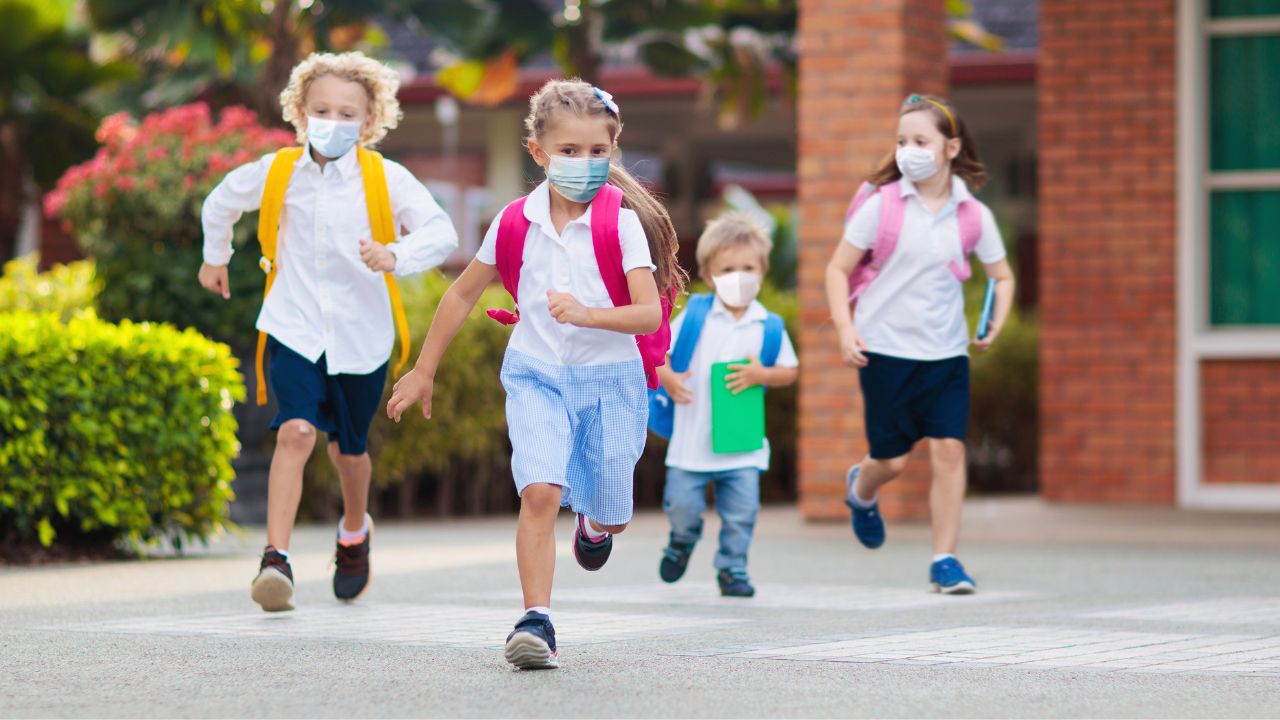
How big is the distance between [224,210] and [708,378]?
1.96 meters

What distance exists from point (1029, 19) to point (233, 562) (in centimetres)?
1291

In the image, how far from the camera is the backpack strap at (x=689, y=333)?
8.03 meters

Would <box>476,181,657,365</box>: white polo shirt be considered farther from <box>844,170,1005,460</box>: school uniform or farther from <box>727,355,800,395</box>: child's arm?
<box>844,170,1005,460</box>: school uniform

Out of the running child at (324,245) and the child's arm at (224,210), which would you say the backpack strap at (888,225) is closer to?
the running child at (324,245)

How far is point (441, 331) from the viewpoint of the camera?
574 centimetres

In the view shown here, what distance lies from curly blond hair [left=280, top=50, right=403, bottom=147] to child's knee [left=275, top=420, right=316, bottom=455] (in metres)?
1.00

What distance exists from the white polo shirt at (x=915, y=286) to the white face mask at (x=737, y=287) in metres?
0.48

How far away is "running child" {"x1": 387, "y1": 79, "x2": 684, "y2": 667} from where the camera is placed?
220 inches

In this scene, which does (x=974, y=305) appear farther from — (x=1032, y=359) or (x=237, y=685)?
(x=237, y=685)

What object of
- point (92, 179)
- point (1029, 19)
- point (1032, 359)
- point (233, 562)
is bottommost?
point (233, 562)

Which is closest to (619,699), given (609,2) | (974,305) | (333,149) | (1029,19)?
(333,149)

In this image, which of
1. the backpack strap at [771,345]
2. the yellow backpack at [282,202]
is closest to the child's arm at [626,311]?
the yellow backpack at [282,202]

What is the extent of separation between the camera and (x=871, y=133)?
36.8 feet

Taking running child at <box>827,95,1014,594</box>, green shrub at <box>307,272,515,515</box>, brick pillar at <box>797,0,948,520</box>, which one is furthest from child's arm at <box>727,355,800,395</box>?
green shrub at <box>307,272,515,515</box>
